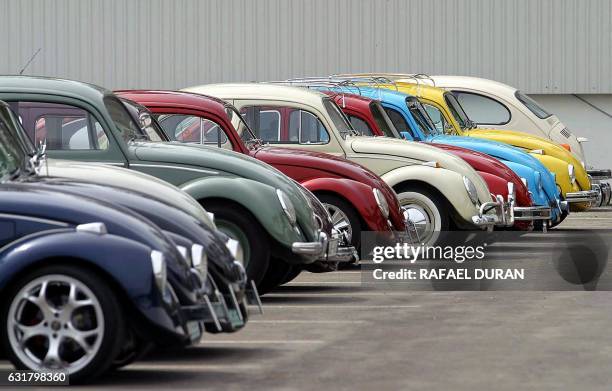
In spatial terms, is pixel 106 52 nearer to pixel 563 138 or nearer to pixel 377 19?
pixel 377 19

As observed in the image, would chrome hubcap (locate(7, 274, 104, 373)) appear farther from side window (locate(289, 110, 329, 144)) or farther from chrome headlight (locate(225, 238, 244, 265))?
side window (locate(289, 110, 329, 144))

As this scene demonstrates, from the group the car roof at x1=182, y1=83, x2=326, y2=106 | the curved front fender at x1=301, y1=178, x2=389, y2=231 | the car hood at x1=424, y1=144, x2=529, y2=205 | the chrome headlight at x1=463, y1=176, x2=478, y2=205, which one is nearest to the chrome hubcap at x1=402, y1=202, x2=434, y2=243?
the chrome headlight at x1=463, y1=176, x2=478, y2=205

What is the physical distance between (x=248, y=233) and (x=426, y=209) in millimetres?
4972

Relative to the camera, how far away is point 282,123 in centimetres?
1633

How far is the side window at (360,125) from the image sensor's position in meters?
17.8

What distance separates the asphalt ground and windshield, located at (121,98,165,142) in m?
1.64

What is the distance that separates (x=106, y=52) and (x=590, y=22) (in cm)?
1045

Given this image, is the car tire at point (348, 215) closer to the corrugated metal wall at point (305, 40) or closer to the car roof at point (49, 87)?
the car roof at point (49, 87)

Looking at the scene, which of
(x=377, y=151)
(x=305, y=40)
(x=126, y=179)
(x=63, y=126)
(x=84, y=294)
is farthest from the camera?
(x=305, y=40)

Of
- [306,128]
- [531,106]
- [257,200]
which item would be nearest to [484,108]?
[531,106]

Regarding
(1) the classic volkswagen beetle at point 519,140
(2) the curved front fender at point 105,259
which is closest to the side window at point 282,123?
(1) the classic volkswagen beetle at point 519,140

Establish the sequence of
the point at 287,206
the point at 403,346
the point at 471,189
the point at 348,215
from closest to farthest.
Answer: the point at 403,346 → the point at 287,206 → the point at 348,215 → the point at 471,189

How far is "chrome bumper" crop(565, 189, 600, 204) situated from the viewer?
21234 millimetres

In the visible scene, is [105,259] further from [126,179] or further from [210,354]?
[126,179]
